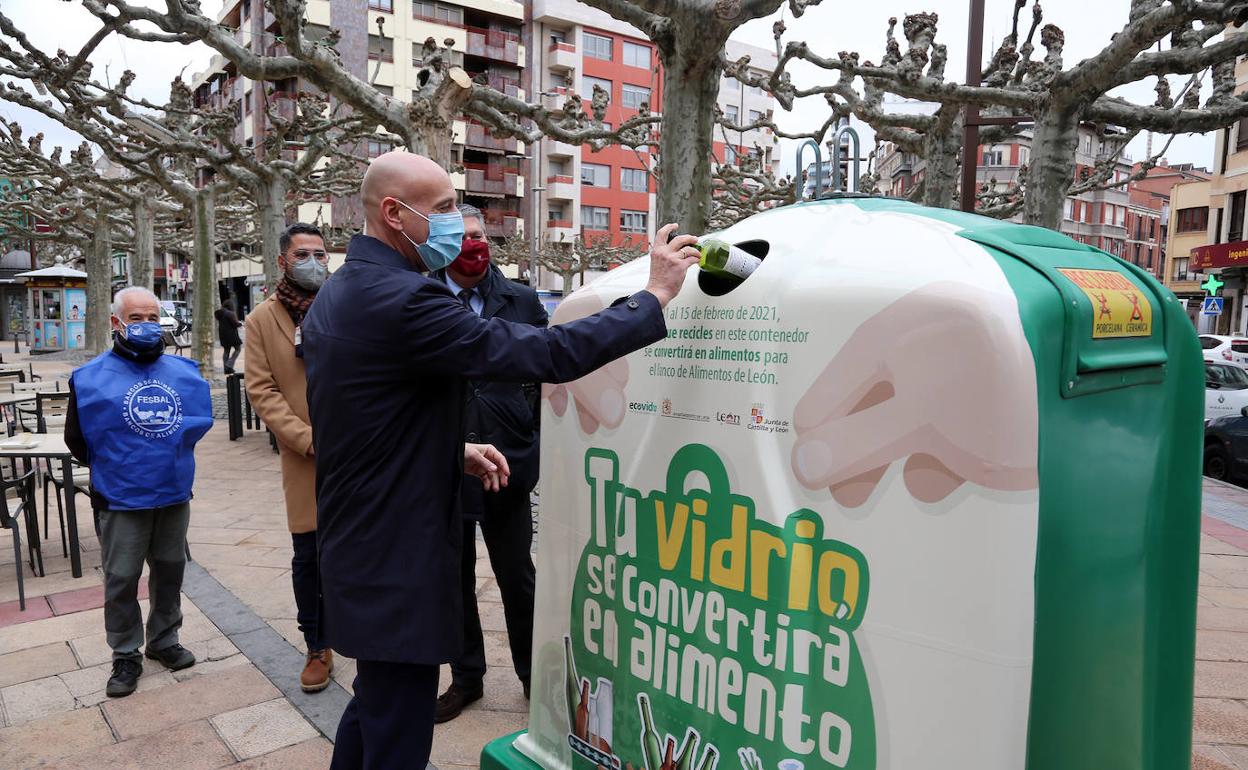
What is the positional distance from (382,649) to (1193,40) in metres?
9.79

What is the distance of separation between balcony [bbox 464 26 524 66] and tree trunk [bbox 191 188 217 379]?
2887 centimetres

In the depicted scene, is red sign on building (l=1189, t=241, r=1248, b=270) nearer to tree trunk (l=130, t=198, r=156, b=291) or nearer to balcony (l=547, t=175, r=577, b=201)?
balcony (l=547, t=175, r=577, b=201)

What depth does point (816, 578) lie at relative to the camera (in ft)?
5.60

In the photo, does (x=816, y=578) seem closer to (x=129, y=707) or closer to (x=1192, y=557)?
(x=1192, y=557)

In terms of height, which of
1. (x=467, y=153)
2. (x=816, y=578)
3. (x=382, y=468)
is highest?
(x=467, y=153)

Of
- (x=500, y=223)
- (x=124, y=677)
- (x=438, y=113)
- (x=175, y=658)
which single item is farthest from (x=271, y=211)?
(x=500, y=223)

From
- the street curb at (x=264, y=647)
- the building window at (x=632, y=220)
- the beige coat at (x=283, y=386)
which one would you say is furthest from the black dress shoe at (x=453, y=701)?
the building window at (x=632, y=220)

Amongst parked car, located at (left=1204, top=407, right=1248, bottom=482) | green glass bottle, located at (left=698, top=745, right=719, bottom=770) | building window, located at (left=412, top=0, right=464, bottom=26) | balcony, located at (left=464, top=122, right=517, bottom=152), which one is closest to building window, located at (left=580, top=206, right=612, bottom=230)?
balcony, located at (left=464, top=122, right=517, bottom=152)

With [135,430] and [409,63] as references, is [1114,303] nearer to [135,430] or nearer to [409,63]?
[135,430]

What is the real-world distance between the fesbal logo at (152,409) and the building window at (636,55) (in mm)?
49981

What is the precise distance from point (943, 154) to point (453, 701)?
10.1 metres

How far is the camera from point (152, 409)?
3.68 m

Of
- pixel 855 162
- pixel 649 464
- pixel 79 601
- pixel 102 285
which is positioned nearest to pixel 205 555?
pixel 79 601

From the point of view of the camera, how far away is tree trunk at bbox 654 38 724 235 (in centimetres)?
582
